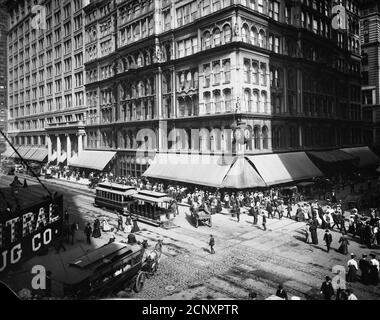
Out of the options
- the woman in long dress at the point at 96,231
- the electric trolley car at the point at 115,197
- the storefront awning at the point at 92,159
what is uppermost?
the storefront awning at the point at 92,159

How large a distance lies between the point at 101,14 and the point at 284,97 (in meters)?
Result: 34.3

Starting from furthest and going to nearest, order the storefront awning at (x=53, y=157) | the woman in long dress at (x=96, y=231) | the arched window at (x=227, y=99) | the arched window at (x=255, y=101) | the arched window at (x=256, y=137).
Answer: the storefront awning at (x=53, y=157) < the arched window at (x=256, y=137) < the arched window at (x=255, y=101) < the arched window at (x=227, y=99) < the woman in long dress at (x=96, y=231)

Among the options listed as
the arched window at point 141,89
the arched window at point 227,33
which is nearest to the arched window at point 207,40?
the arched window at point 227,33

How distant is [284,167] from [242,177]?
6724 millimetres

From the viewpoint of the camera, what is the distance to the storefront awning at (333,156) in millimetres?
43513

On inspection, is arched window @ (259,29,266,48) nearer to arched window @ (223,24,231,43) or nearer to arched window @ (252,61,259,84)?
arched window @ (252,61,259,84)

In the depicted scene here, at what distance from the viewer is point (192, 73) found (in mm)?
40969

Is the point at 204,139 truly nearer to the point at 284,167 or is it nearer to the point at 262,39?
the point at 284,167

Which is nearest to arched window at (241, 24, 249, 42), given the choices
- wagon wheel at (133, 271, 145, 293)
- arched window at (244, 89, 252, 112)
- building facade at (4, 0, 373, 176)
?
building facade at (4, 0, 373, 176)

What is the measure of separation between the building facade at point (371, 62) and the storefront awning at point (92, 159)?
44660 millimetres

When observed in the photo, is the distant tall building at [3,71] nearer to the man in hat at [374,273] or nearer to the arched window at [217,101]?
the arched window at [217,101]

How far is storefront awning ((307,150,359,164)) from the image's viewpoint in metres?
43.5
